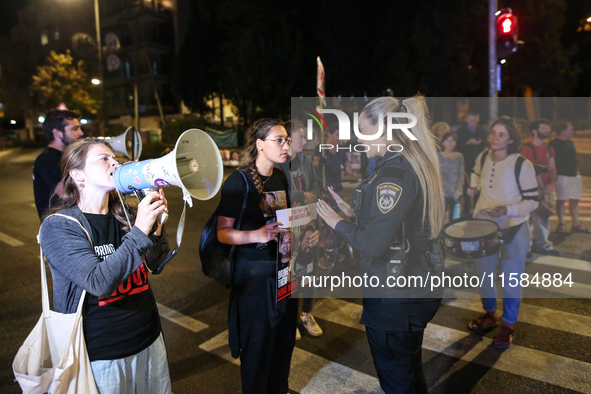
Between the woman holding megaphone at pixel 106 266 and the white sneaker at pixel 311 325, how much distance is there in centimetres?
197

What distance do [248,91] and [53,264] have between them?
61.2 feet

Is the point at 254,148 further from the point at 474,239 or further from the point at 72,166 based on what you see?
the point at 474,239

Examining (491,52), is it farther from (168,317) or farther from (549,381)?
(168,317)

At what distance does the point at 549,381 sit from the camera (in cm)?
288

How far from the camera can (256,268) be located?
92.0 inches

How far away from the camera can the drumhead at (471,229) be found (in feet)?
11.7

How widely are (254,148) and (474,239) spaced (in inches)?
87.2

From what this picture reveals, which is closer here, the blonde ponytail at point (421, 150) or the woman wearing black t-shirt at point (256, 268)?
the blonde ponytail at point (421, 150)

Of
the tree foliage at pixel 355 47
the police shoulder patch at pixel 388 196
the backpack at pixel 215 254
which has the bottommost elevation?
the backpack at pixel 215 254

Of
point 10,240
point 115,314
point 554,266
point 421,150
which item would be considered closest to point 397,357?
point 421,150

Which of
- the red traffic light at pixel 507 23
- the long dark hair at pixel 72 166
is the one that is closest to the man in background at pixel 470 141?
the red traffic light at pixel 507 23

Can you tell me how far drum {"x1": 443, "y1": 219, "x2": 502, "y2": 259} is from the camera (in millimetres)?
3490

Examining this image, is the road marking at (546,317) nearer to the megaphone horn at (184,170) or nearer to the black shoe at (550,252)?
the black shoe at (550,252)

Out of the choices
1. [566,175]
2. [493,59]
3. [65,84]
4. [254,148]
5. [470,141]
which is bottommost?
[566,175]
